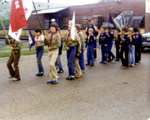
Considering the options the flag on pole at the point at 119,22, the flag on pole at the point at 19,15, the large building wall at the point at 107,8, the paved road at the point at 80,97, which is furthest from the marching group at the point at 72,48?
the large building wall at the point at 107,8

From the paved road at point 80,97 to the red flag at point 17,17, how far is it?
5.51ft

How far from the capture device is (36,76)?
8.27m

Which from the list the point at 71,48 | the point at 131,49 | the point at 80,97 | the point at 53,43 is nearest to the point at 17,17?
the point at 53,43

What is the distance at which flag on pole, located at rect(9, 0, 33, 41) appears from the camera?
643cm

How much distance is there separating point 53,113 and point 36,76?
364 cm

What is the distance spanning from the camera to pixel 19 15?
643 centimetres

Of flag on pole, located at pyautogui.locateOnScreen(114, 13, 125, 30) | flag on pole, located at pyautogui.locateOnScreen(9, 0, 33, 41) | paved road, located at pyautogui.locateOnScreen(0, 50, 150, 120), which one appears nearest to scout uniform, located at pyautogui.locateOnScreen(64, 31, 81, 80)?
paved road, located at pyautogui.locateOnScreen(0, 50, 150, 120)

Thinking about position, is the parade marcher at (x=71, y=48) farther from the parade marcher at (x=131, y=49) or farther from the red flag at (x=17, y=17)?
the parade marcher at (x=131, y=49)

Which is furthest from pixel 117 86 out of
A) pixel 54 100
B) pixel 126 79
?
pixel 54 100

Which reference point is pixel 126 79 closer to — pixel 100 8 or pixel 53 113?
pixel 53 113

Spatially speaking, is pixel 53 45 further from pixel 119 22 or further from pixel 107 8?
pixel 107 8

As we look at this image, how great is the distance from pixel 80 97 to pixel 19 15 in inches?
105

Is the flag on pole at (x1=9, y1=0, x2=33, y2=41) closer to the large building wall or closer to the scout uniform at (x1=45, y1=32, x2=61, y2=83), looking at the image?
the scout uniform at (x1=45, y1=32, x2=61, y2=83)

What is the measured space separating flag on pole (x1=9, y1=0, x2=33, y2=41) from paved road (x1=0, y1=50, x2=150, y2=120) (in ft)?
5.42
